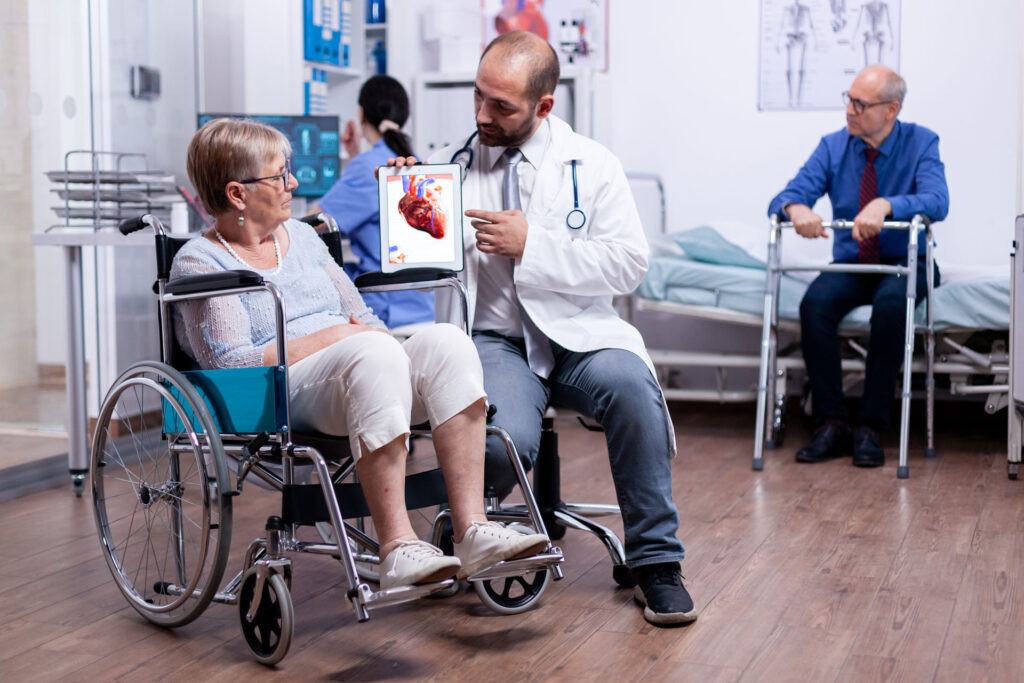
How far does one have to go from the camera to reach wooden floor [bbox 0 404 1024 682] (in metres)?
1.90

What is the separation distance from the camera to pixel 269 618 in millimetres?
1896

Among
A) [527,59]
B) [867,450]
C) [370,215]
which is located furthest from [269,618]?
[867,450]

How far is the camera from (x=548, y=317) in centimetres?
229

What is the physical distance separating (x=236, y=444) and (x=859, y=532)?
1527 mm

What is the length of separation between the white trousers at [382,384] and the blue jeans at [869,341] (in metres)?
2.02

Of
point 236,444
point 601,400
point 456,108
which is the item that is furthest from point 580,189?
point 456,108

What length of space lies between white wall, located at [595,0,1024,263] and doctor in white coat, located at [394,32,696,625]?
7.78 feet

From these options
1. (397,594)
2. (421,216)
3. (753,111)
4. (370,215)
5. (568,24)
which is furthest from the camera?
(568,24)

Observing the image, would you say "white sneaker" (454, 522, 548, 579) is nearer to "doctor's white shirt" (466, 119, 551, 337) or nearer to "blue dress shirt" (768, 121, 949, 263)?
"doctor's white shirt" (466, 119, 551, 337)

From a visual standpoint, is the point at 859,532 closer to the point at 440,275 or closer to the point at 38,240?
the point at 440,275

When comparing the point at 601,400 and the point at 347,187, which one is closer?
the point at 601,400

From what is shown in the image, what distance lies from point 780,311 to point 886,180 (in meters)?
0.55

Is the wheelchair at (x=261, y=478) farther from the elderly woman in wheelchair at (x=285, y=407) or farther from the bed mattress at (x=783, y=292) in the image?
the bed mattress at (x=783, y=292)

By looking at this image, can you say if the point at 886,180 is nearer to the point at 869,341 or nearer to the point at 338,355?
the point at 869,341
